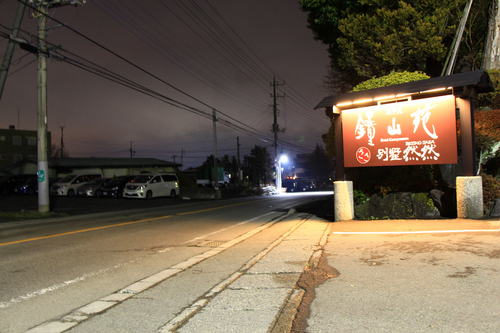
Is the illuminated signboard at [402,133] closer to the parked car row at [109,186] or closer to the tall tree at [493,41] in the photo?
the tall tree at [493,41]

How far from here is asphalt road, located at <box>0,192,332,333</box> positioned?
4838 mm

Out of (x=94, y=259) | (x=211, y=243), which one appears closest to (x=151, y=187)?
(x=211, y=243)

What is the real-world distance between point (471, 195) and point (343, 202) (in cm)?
329

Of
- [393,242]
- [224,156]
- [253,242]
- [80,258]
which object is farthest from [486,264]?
[224,156]

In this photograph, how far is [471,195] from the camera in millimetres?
9508

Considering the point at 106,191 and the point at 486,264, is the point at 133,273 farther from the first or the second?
the point at 106,191

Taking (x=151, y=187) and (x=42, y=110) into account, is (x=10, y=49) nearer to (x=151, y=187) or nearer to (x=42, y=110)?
(x=42, y=110)

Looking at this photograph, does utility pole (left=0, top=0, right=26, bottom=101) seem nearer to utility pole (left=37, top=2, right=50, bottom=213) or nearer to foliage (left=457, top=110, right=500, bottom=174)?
utility pole (left=37, top=2, right=50, bottom=213)

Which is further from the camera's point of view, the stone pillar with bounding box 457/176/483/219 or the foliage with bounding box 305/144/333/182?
the foliage with bounding box 305/144/333/182

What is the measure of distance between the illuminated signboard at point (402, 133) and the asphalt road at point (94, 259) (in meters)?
3.47

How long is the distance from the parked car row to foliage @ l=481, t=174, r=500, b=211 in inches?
Result: 863

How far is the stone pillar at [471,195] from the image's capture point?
31.0 feet

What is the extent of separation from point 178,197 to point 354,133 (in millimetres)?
22036

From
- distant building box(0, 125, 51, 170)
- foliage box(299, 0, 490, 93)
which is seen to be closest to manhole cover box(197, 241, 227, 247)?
foliage box(299, 0, 490, 93)
